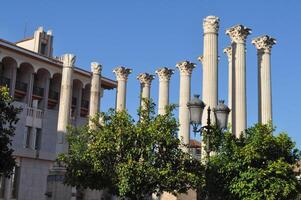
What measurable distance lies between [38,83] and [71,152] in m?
29.1

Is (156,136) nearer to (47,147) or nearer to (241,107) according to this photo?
(241,107)

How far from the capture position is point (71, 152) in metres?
29.1

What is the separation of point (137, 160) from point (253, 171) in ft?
17.9

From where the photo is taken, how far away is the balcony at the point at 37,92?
55.7m

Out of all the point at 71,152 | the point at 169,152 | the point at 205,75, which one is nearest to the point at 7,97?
the point at 71,152

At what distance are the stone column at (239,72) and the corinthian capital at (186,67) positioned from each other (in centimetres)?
934

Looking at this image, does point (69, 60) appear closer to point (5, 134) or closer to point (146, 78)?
point (146, 78)

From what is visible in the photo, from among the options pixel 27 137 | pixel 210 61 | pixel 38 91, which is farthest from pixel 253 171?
pixel 38 91

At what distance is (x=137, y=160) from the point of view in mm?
25766

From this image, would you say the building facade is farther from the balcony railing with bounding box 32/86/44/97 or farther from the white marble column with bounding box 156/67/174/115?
the white marble column with bounding box 156/67/174/115

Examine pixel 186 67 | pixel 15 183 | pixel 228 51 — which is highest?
pixel 228 51

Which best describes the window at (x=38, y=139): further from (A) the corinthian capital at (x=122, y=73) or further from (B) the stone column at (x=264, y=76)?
(B) the stone column at (x=264, y=76)

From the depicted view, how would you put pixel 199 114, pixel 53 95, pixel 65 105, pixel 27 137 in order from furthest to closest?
1. pixel 53 95
2. pixel 27 137
3. pixel 65 105
4. pixel 199 114

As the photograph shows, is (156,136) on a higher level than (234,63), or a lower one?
lower
